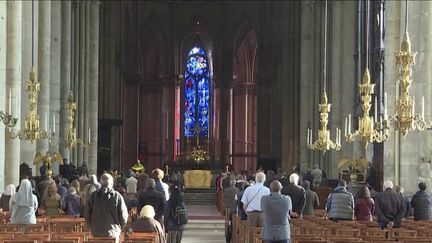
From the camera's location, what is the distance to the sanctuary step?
1784 inches

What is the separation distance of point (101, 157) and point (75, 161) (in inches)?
276

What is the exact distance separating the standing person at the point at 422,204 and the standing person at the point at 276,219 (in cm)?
673

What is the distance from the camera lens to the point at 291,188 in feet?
61.0

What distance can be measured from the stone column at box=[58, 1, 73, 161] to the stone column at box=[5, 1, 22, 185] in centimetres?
1257

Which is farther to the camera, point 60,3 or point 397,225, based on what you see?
point 60,3

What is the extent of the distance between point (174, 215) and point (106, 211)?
371 cm

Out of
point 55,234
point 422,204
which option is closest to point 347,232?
point 55,234

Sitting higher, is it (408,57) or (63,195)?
(408,57)

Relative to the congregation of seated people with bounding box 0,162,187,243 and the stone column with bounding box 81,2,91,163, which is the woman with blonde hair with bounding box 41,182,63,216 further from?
the stone column with bounding box 81,2,91,163

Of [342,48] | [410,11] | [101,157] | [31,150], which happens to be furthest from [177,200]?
[101,157]

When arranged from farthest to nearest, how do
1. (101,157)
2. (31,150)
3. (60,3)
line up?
1. (101,157)
2. (60,3)
3. (31,150)

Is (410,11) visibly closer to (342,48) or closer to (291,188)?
(291,188)

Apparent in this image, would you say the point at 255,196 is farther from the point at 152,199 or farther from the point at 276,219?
the point at 276,219

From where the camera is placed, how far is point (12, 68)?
85.5 feet
